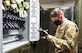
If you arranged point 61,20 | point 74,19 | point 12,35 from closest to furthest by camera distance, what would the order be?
point 12,35 < point 61,20 < point 74,19

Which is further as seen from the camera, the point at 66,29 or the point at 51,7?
the point at 51,7

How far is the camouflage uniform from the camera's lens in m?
2.43

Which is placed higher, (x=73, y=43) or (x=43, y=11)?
(x=43, y=11)

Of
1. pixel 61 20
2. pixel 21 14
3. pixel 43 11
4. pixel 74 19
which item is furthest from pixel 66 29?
pixel 43 11

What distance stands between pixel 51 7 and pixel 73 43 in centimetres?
146

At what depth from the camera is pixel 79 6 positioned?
146 inches

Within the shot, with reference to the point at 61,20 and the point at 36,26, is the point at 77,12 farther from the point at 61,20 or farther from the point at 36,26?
the point at 36,26

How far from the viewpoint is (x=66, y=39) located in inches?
95.7

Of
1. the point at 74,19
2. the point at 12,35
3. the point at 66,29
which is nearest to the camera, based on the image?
the point at 12,35

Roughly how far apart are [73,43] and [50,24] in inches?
56.0

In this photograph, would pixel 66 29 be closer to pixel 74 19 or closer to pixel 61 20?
pixel 61 20

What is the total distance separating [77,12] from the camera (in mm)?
3723

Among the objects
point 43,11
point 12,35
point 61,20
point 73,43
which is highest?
point 43,11

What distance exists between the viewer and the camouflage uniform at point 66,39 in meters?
2.43
